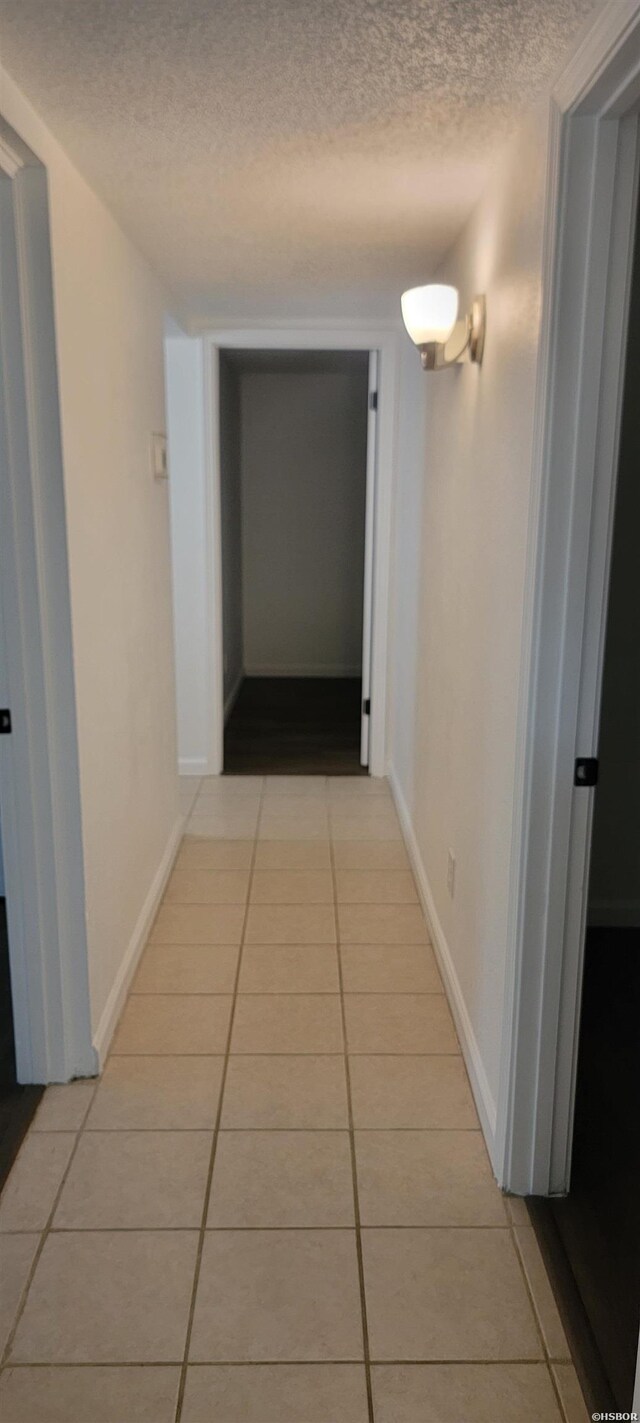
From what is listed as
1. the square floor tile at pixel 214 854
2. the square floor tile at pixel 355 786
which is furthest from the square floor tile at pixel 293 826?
the square floor tile at pixel 355 786

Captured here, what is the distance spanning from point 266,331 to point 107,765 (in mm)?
2563

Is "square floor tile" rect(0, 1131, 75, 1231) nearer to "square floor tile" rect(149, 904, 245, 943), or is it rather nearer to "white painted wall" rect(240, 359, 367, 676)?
"square floor tile" rect(149, 904, 245, 943)

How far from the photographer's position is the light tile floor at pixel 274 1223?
5.35 ft

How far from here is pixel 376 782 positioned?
482 centimetres

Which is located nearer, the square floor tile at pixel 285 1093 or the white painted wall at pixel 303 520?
the square floor tile at pixel 285 1093

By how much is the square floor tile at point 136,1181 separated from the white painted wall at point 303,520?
5.21 m

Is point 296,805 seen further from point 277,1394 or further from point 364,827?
point 277,1394

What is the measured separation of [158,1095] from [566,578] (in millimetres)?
1527

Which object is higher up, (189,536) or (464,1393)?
(189,536)

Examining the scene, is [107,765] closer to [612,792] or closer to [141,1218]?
[141,1218]

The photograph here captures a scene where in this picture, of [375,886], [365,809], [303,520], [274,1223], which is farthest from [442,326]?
[303,520]

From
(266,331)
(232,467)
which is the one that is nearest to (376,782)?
(266,331)

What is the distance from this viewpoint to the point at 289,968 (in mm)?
3014

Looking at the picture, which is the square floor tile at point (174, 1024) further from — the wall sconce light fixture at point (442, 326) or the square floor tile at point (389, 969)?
the wall sconce light fixture at point (442, 326)
